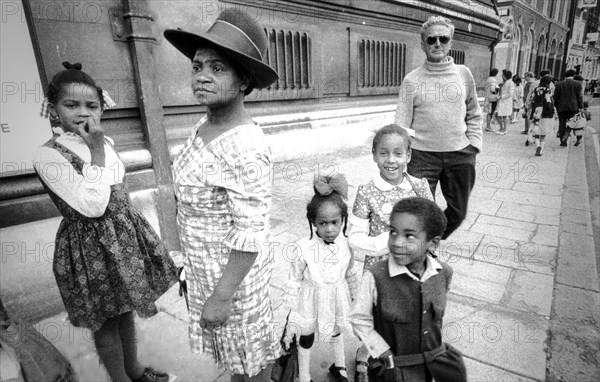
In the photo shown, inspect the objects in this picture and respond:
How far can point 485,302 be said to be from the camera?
2.89 meters

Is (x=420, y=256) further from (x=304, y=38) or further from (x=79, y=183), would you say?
(x=304, y=38)

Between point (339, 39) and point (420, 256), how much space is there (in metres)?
6.32

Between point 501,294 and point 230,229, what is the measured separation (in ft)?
8.39

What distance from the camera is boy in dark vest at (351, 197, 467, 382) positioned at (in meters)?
1.60

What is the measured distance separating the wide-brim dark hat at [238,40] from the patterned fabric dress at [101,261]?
0.79m

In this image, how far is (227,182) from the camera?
133cm

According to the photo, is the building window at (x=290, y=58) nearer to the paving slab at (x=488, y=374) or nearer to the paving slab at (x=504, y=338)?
the paving slab at (x=504, y=338)

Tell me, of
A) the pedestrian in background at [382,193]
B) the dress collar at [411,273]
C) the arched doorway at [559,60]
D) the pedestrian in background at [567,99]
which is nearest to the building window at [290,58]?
the pedestrian in background at [382,193]

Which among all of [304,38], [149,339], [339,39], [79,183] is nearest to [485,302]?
[149,339]

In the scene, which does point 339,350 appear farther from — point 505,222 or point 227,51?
point 505,222

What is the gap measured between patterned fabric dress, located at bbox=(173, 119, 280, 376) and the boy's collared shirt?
0.39 metres

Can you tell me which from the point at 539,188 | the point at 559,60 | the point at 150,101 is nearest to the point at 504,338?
the point at 150,101

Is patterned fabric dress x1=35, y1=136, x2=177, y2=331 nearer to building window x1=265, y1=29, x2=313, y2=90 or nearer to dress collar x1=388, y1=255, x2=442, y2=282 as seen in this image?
dress collar x1=388, y1=255, x2=442, y2=282

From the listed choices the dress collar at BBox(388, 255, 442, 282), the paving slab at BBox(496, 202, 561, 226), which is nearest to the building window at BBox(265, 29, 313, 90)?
the paving slab at BBox(496, 202, 561, 226)
